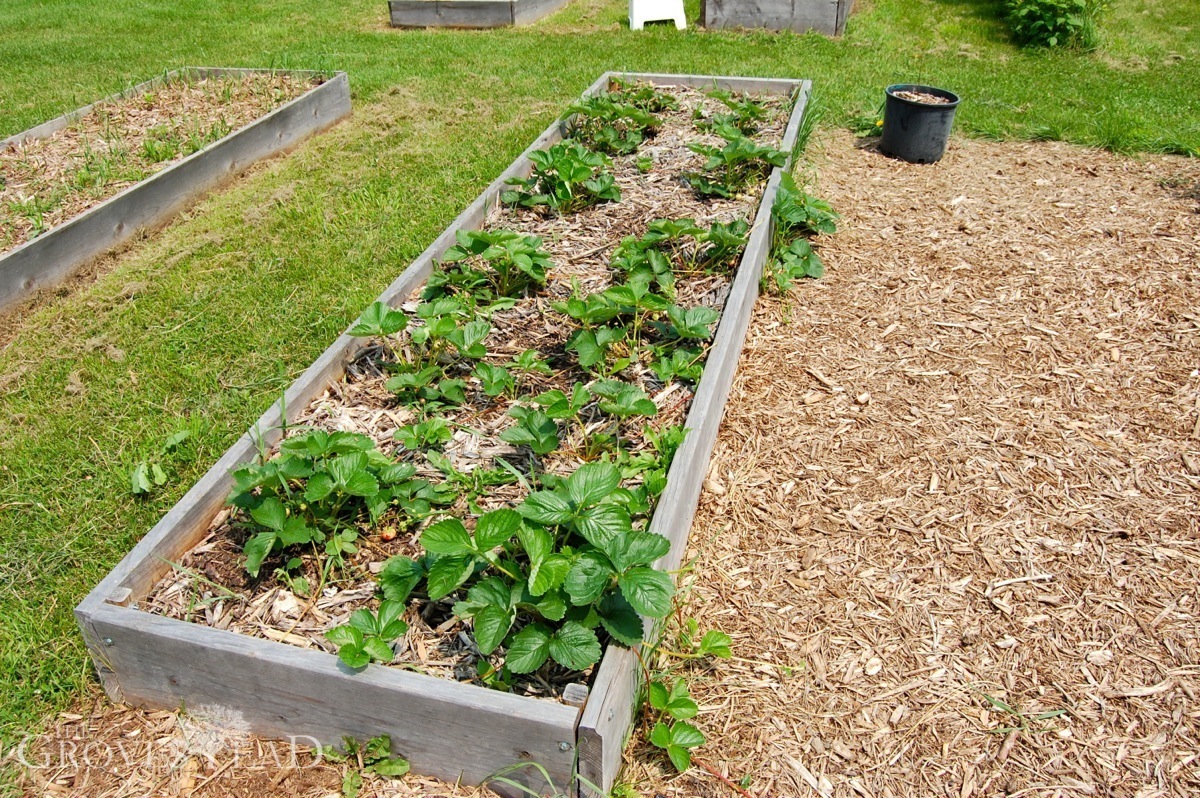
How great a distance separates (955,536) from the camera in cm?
283

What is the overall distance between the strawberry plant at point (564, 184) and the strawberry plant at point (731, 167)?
48cm

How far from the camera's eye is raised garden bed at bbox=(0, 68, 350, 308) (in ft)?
14.0

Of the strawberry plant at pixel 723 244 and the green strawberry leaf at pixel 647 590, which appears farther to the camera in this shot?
the strawberry plant at pixel 723 244

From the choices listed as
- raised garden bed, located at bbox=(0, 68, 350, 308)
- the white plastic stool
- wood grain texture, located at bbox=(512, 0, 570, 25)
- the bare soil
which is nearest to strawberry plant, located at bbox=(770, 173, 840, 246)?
the bare soil

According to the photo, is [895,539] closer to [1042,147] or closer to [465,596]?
Answer: [465,596]

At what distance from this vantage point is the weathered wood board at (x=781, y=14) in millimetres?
8141

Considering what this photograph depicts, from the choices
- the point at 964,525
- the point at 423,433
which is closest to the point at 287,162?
the point at 423,433

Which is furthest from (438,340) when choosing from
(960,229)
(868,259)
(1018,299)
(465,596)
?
(960,229)

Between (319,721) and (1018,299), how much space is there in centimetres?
355

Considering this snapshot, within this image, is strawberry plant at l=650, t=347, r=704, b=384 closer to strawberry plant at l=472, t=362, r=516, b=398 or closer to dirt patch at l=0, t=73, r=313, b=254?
strawberry plant at l=472, t=362, r=516, b=398

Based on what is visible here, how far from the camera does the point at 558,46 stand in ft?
26.5

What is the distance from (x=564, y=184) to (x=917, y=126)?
2.50m

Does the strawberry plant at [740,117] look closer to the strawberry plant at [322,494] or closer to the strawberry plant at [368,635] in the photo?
the strawberry plant at [322,494]

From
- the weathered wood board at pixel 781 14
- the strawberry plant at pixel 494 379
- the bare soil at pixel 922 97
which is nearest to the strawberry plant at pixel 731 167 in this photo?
the bare soil at pixel 922 97
